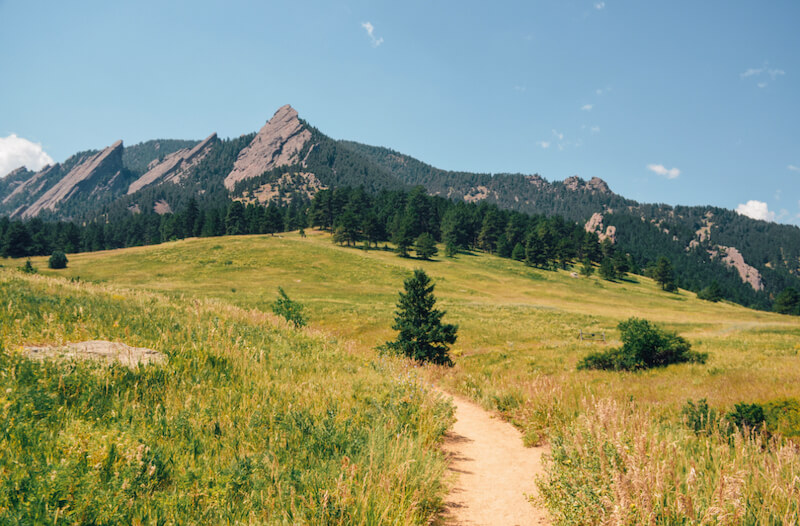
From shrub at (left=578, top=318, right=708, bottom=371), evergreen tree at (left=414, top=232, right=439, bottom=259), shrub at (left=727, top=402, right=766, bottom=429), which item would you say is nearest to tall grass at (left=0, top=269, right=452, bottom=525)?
shrub at (left=727, top=402, right=766, bottom=429)

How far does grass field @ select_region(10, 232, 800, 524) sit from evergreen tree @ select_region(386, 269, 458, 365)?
1732mm

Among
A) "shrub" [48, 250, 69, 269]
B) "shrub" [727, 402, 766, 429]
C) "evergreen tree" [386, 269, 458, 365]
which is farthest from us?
"shrub" [48, 250, 69, 269]

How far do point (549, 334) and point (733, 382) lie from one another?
61.1 ft

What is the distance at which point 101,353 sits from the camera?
5.65 metres

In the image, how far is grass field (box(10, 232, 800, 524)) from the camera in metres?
3.66

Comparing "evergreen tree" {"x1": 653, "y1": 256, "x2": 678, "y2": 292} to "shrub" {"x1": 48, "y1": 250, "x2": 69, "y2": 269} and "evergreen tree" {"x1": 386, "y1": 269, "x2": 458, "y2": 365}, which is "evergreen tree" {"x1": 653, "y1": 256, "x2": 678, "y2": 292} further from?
"shrub" {"x1": 48, "y1": 250, "x2": 69, "y2": 269}

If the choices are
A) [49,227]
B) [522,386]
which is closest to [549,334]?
[522,386]

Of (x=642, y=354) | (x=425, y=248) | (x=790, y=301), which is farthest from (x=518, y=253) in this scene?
(x=642, y=354)

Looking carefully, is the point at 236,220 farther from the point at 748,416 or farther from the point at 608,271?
the point at 748,416

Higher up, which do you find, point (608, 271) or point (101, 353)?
point (608, 271)

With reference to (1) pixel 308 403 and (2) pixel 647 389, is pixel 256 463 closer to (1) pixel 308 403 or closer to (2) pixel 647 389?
(1) pixel 308 403

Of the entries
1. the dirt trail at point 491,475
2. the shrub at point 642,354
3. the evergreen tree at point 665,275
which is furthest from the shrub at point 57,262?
the evergreen tree at point 665,275

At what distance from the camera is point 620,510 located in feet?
10.7

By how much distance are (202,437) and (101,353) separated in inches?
116
